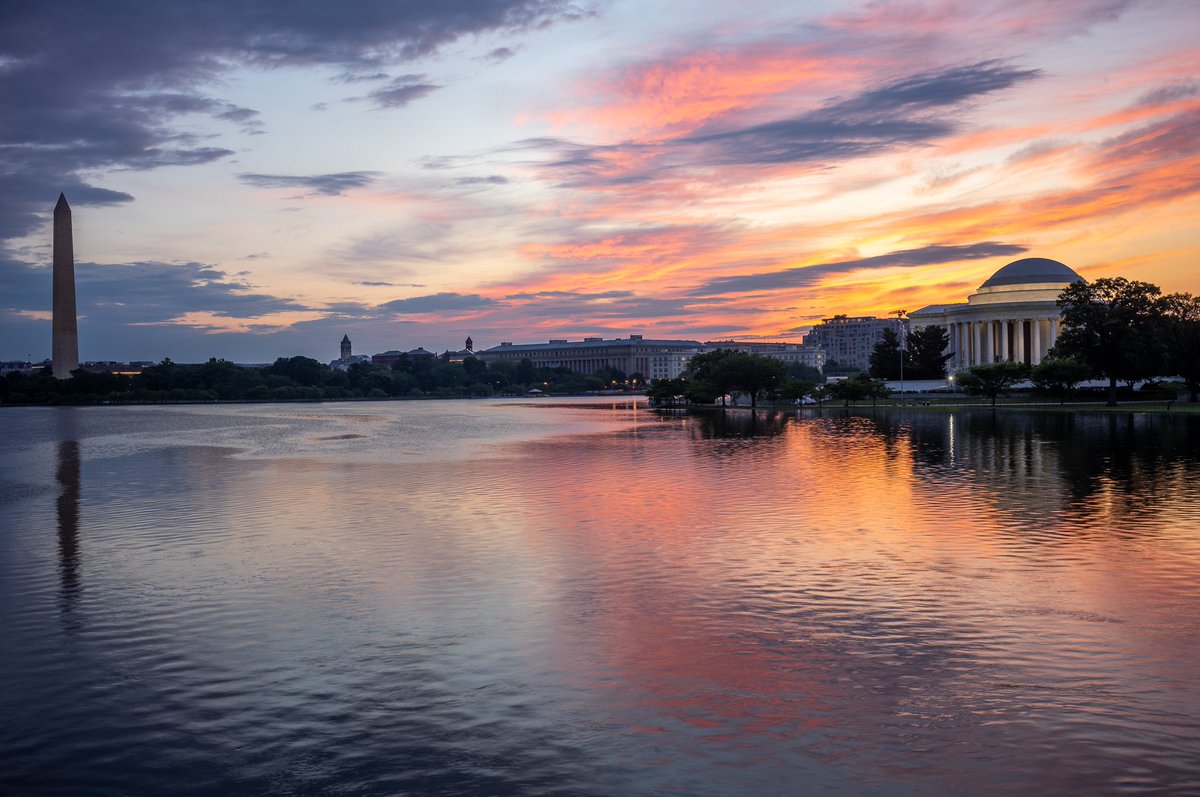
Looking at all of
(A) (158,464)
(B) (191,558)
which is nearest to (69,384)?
(A) (158,464)

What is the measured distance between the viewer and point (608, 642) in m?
13.3

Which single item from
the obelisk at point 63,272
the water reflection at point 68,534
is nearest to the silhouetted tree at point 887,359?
the water reflection at point 68,534

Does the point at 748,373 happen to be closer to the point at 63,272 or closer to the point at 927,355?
the point at 927,355

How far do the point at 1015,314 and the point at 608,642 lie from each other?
129345mm

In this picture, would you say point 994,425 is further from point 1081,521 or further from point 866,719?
point 866,719

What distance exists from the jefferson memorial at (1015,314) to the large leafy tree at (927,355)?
274 inches

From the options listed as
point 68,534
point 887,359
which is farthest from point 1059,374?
point 68,534

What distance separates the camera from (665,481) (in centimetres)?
3344

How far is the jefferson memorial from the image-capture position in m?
130

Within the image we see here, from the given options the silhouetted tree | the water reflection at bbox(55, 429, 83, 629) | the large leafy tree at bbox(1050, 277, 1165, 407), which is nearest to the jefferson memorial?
the silhouetted tree

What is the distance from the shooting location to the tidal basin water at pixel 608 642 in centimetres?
928

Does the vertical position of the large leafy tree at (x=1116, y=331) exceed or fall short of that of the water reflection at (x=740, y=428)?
it exceeds it

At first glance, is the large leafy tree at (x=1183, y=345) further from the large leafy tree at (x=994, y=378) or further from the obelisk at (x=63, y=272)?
the obelisk at (x=63, y=272)

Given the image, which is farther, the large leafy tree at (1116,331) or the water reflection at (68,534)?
the large leafy tree at (1116,331)
